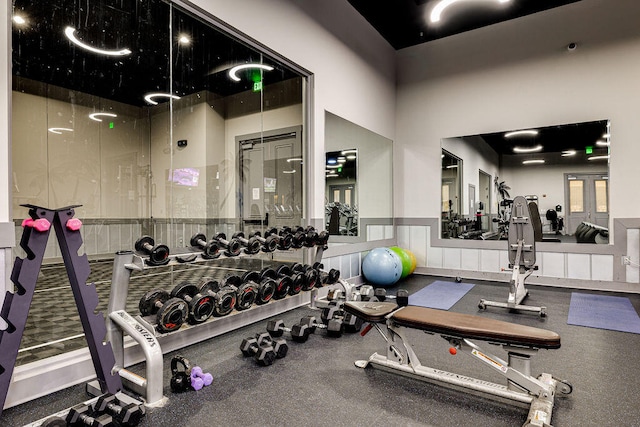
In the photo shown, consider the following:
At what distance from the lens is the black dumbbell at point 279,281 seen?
8.61 ft

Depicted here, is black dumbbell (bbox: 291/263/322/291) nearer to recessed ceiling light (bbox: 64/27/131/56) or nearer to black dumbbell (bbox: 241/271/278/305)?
black dumbbell (bbox: 241/271/278/305)

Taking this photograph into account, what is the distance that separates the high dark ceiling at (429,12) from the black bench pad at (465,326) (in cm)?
382

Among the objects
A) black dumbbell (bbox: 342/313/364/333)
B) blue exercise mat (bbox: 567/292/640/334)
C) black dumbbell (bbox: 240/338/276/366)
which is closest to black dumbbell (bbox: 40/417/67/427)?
black dumbbell (bbox: 240/338/276/366)

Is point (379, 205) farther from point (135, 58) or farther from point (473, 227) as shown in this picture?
point (135, 58)

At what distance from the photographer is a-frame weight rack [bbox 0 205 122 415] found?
144 centimetres

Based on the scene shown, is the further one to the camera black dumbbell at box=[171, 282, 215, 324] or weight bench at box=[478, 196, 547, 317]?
weight bench at box=[478, 196, 547, 317]

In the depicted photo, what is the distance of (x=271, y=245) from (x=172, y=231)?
1.96 m

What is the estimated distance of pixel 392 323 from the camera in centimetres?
193

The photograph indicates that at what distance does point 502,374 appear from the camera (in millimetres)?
1661

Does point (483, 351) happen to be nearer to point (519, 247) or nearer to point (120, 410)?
point (120, 410)

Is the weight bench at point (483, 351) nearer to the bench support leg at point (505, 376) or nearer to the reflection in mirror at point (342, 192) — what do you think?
the bench support leg at point (505, 376)

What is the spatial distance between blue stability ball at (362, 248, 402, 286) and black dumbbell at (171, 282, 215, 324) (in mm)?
2500

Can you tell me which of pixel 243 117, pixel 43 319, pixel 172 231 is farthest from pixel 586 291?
pixel 43 319

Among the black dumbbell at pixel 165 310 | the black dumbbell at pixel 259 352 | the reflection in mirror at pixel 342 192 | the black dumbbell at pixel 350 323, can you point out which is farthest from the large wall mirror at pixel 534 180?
the black dumbbell at pixel 165 310
